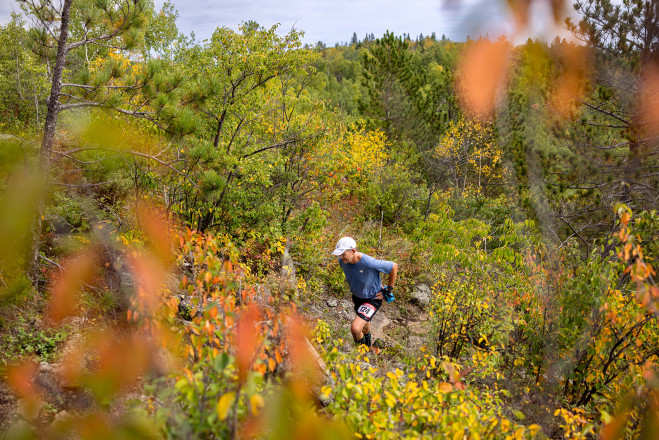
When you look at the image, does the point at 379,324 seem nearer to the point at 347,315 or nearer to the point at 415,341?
the point at 347,315

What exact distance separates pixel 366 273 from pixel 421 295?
414 centimetres

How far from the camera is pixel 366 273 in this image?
16.1ft

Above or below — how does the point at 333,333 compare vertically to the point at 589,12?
below

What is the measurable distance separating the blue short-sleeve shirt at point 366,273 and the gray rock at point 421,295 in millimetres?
3758

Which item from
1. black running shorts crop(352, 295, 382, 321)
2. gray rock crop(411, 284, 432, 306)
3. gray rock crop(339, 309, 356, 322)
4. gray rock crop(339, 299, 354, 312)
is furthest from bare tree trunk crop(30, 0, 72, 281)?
gray rock crop(411, 284, 432, 306)

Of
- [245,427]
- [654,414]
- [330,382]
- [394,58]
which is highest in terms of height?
[394,58]

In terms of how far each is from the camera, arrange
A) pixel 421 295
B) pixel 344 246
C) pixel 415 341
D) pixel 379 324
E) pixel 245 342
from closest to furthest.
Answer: pixel 245 342 < pixel 344 246 < pixel 415 341 < pixel 379 324 < pixel 421 295

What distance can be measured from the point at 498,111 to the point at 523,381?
68.4ft

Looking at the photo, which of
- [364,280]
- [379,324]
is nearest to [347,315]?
[379,324]

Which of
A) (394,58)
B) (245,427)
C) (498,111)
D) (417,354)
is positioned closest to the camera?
(245,427)

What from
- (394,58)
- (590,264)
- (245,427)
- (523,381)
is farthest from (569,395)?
(394,58)

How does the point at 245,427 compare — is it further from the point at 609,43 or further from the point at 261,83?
the point at 609,43

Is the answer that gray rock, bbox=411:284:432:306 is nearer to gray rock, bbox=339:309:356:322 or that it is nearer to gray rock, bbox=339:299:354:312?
gray rock, bbox=339:299:354:312

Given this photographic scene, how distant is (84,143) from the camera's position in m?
4.62
